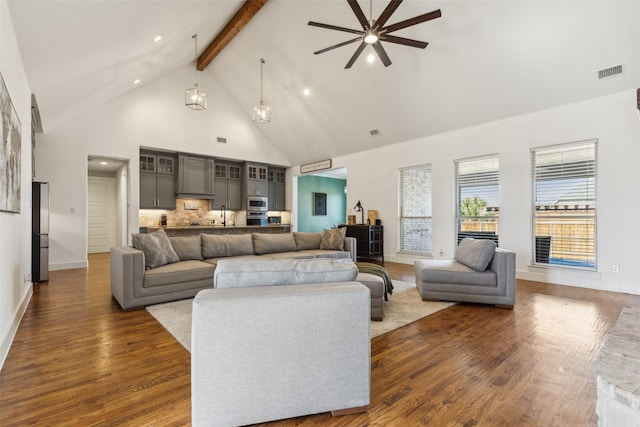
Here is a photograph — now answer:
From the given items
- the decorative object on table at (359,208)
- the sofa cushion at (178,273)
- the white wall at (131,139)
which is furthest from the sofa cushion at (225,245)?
the decorative object on table at (359,208)

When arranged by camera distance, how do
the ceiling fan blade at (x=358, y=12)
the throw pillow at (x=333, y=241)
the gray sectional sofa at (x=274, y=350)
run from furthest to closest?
the throw pillow at (x=333, y=241), the ceiling fan blade at (x=358, y=12), the gray sectional sofa at (x=274, y=350)

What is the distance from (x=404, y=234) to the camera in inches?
279

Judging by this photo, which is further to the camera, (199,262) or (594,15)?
(199,262)

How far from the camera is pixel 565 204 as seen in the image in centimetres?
482

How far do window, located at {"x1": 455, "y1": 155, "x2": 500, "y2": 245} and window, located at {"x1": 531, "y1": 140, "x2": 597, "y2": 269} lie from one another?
0.64 meters

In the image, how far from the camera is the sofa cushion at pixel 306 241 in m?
5.52

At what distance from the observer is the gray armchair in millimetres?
3496

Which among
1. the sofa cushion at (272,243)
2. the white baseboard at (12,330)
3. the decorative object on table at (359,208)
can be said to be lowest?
the white baseboard at (12,330)

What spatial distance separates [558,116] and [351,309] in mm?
5374

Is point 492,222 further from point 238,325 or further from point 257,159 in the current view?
point 257,159

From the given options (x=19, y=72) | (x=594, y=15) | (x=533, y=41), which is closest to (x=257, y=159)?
(x=19, y=72)

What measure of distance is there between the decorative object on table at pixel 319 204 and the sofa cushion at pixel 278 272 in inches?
370

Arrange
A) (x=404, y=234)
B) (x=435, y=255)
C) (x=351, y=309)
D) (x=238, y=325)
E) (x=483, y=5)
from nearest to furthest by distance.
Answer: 1. (x=238, y=325)
2. (x=351, y=309)
3. (x=483, y=5)
4. (x=435, y=255)
5. (x=404, y=234)

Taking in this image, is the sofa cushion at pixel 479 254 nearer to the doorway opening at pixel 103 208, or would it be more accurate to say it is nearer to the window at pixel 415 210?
the window at pixel 415 210
